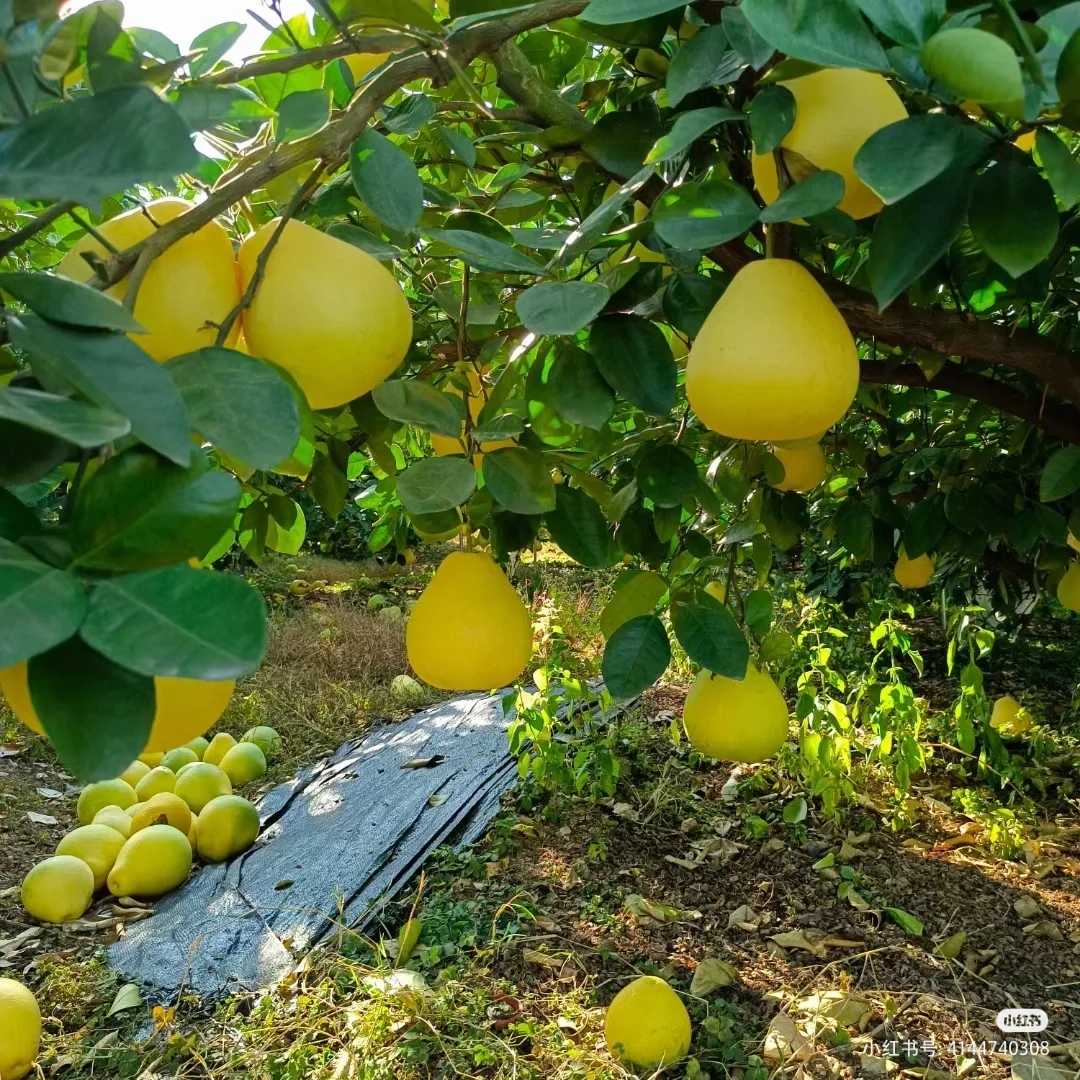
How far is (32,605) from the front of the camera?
0.72 feet

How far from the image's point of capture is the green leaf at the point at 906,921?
6.29 ft

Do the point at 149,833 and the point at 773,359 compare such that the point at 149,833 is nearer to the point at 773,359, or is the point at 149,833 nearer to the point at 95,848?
the point at 95,848

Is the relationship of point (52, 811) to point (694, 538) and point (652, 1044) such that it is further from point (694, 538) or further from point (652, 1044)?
point (694, 538)

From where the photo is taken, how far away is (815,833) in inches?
94.3

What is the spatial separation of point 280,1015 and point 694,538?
53.1 inches

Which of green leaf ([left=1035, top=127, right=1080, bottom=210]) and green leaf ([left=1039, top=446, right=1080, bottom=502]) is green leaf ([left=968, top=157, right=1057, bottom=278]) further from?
green leaf ([left=1039, top=446, right=1080, bottom=502])

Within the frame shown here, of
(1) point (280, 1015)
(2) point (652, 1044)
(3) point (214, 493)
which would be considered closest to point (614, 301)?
(3) point (214, 493)

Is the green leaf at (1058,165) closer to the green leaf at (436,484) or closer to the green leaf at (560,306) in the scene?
the green leaf at (560,306)

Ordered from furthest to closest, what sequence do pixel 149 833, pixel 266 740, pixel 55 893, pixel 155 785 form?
pixel 266 740 < pixel 155 785 < pixel 149 833 < pixel 55 893

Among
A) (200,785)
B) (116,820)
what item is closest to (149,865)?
(116,820)

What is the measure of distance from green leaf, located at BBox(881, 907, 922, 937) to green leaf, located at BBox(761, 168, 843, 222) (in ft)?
6.31

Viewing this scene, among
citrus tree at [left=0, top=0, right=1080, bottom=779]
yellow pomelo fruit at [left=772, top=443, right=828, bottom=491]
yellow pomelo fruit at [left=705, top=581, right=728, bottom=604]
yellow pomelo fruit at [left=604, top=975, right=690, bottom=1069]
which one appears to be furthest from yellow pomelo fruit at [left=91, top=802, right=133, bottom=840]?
yellow pomelo fruit at [left=772, top=443, right=828, bottom=491]

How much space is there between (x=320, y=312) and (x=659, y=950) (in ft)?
6.02

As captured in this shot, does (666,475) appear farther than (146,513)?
Yes
